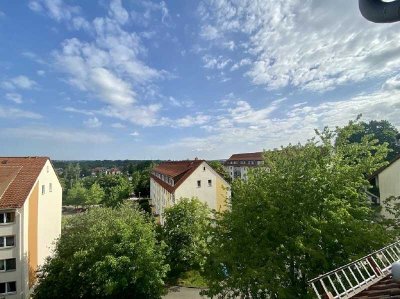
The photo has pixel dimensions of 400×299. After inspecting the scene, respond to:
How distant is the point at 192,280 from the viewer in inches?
872

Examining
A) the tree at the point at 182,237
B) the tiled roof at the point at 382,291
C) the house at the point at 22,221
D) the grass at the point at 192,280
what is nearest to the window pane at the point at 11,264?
the house at the point at 22,221

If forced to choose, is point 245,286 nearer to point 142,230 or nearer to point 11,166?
point 142,230

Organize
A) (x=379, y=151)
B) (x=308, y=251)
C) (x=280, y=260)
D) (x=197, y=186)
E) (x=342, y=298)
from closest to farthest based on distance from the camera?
(x=342, y=298), (x=308, y=251), (x=280, y=260), (x=379, y=151), (x=197, y=186)

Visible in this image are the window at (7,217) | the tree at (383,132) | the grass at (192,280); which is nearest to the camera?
the window at (7,217)

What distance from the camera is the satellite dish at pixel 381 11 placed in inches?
97.2

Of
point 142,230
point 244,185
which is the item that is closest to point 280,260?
point 244,185

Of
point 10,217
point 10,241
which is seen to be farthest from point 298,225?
point 10,241

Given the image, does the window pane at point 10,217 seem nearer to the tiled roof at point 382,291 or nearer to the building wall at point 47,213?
the building wall at point 47,213

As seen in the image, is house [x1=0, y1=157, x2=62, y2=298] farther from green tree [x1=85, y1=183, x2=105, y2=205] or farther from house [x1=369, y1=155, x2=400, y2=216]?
green tree [x1=85, y1=183, x2=105, y2=205]

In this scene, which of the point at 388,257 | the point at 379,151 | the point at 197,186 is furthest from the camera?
the point at 197,186

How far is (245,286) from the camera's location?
10.2 meters

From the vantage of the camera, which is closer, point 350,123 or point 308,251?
point 308,251

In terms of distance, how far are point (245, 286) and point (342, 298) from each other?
19.0ft

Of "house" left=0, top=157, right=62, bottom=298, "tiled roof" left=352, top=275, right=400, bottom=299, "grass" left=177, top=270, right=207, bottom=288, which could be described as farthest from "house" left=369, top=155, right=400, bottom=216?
"house" left=0, top=157, right=62, bottom=298
